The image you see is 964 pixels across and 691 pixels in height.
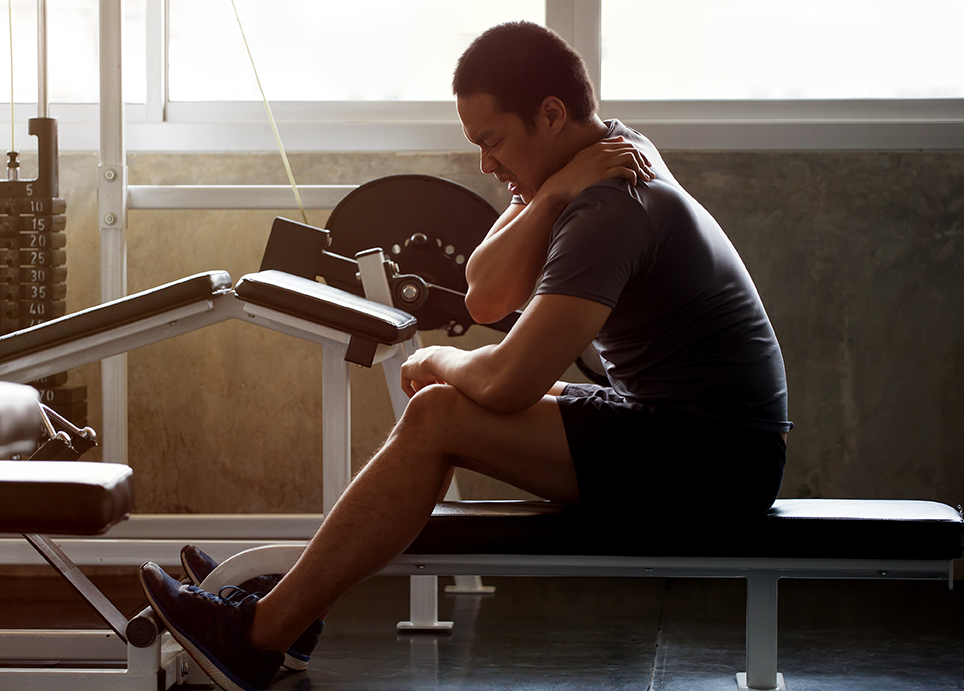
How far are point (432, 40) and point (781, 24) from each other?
1104 mm

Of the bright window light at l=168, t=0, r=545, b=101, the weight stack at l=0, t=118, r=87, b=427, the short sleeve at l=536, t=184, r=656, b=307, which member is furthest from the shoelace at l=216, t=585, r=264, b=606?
the bright window light at l=168, t=0, r=545, b=101

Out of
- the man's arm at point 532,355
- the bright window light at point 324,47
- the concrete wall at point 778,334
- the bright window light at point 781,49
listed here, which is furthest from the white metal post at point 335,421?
the bright window light at point 781,49

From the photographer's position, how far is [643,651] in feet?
7.02

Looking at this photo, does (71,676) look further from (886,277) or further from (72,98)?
(886,277)

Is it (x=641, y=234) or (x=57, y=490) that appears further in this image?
(x=641, y=234)

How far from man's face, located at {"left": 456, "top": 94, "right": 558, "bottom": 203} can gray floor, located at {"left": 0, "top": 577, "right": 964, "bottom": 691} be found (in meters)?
1.01

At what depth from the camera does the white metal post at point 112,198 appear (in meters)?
2.60

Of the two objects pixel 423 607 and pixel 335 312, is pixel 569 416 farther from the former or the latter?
pixel 423 607

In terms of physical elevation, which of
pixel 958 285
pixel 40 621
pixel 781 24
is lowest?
pixel 40 621

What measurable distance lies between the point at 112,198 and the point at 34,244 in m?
0.24

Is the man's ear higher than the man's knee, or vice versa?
the man's ear

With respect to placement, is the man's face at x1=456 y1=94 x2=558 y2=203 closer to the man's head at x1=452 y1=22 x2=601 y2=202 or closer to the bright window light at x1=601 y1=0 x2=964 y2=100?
the man's head at x1=452 y1=22 x2=601 y2=202

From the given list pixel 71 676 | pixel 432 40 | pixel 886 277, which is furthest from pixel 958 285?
pixel 71 676

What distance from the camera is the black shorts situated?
4.90ft
